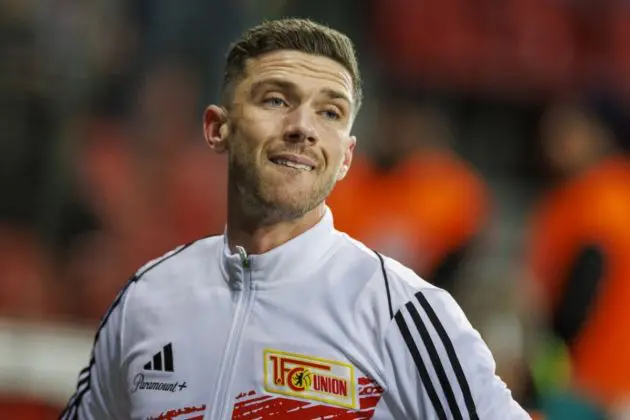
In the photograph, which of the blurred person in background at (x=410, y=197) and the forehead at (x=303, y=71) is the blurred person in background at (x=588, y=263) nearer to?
the blurred person in background at (x=410, y=197)

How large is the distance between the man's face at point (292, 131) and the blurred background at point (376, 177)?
75.6 inches

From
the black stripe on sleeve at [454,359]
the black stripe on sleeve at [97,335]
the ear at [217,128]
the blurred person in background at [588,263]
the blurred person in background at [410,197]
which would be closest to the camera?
the black stripe on sleeve at [454,359]

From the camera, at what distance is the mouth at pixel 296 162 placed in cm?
249

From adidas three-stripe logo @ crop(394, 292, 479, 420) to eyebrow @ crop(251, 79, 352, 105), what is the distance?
482 millimetres

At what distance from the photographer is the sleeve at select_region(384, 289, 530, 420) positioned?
89.4 inches

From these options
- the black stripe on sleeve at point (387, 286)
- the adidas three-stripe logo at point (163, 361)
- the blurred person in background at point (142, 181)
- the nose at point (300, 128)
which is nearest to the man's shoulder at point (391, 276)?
the black stripe on sleeve at point (387, 286)

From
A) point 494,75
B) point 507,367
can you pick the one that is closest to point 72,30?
point 494,75

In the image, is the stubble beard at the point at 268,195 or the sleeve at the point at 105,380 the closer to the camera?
the stubble beard at the point at 268,195

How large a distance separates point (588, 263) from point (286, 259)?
3100 mm

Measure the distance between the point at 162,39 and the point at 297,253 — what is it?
4919 millimetres

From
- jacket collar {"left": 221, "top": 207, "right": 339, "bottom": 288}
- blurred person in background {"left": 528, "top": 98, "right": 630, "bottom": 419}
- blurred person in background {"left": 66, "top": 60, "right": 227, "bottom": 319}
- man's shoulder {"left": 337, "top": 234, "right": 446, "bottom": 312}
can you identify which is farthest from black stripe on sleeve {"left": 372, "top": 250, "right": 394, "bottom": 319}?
blurred person in background {"left": 66, "top": 60, "right": 227, "bottom": 319}

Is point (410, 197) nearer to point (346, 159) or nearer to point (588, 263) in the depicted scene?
point (588, 263)

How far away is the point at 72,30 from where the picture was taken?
705 centimetres

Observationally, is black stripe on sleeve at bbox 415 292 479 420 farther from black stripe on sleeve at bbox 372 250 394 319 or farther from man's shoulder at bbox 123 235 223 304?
man's shoulder at bbox 123 235 223 304
